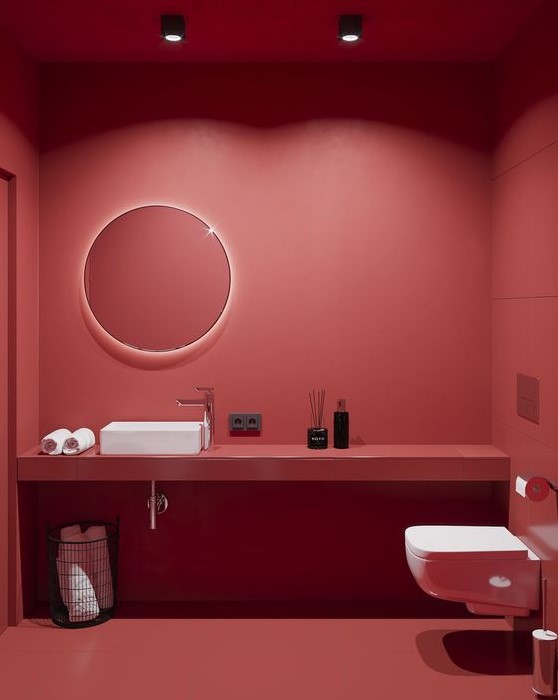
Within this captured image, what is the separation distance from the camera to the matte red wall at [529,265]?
288cm

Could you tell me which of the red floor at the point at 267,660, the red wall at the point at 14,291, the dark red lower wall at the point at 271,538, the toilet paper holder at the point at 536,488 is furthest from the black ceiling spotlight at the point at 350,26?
the red floor at the point at 267,660

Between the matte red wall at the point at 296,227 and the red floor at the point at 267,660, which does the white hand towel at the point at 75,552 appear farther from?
the matte red wall at the point at 296,227

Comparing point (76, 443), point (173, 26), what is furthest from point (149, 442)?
point (173, 26)

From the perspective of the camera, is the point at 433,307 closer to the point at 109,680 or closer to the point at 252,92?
the point at 252,92

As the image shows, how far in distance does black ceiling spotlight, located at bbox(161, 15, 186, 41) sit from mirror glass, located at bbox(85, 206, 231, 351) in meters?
0.79

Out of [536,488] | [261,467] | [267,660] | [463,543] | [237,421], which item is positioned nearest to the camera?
[536,488]

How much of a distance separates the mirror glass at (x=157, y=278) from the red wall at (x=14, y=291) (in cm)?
35

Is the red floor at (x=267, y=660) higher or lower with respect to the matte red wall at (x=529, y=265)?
lower

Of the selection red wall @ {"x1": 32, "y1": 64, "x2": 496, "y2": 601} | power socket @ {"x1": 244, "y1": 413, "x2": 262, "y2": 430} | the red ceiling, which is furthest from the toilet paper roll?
the red ceiling

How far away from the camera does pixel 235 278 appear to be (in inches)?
143

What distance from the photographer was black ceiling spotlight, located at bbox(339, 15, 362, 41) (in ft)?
10.0

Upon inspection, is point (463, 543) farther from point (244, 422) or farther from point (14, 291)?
point (14, 291)

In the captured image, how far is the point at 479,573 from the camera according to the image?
9.46 feet

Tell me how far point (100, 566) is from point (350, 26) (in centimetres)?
259
